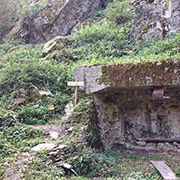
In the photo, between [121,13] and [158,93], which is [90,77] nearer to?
[158,93]

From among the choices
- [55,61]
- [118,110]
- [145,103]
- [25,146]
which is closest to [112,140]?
[118,110]

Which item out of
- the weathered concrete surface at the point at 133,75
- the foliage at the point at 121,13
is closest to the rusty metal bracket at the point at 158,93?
the weathered concrete surface at the point at 133,75

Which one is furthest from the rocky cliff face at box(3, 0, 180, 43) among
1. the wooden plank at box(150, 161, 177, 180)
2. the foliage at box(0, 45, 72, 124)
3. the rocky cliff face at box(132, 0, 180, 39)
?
the wooden plank at box(150, 161, 177, 180)

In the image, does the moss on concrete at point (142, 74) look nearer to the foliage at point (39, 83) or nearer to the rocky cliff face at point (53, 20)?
the foliage at point (39, 83)

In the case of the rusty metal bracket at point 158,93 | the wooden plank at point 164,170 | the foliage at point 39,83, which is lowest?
Result: the wooden plank at point 164,170

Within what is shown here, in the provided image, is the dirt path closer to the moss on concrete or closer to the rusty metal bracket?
the moss on concrete

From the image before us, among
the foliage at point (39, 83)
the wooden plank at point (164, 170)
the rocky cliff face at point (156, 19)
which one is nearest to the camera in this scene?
the wooden plank at point (164, 170)

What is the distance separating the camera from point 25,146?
5980mm

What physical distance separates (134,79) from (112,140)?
190 cm

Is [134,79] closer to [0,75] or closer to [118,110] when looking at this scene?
[118,110]

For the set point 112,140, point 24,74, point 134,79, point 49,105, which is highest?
point 134,79

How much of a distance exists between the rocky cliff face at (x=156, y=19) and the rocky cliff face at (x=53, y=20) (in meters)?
5.33

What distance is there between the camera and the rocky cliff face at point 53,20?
1625 cm

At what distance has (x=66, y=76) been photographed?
9.97 meters
